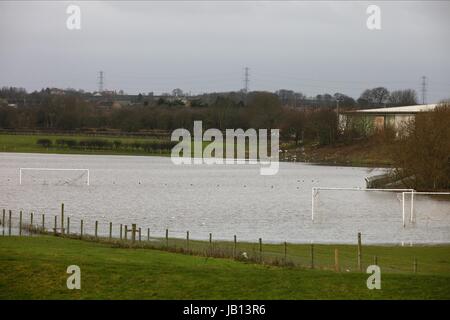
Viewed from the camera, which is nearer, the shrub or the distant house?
the distant house

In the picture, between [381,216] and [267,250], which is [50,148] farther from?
[267,250]

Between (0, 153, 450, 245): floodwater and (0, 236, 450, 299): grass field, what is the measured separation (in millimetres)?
19618

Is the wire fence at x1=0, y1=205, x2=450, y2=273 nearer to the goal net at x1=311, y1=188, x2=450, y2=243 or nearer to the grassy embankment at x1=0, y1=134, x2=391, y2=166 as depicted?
the goal net at x1=311, y1=188, x2=450, y2=243

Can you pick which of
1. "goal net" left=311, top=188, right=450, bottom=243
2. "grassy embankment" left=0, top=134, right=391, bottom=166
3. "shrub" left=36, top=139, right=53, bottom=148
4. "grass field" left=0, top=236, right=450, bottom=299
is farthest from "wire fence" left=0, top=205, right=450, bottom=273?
"shrub" left=36, top=139, right=53, bottom=148

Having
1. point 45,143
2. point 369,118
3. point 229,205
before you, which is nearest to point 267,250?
point 229,205

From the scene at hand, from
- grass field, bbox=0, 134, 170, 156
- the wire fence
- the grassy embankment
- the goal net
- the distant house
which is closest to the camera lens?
the wire fence

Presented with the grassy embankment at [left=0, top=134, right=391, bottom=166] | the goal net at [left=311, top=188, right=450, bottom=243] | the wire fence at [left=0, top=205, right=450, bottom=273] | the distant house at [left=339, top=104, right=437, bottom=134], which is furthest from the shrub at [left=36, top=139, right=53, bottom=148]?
the wire fence at [left=0, top=205, right=450, bottom=273]

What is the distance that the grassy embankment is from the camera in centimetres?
15762

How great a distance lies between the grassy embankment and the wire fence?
10087 cm

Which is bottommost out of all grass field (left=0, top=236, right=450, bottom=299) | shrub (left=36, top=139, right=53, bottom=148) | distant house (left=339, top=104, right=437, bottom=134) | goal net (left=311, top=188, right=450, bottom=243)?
goal net (left=311, top=188, right=450, bottom=243)

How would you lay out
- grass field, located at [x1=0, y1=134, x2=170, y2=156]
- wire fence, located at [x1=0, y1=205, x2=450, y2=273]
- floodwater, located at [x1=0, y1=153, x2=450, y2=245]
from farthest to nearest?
1. grass field, located at [x1=0, y1=134, x2=170, y2=156]
2. floodwater, located at [x1=0, y1=153, x2=450, y2=245]
3. wire fence, located at [x1=0, y1=205, x2=450, y2=273]

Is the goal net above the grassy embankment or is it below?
below
